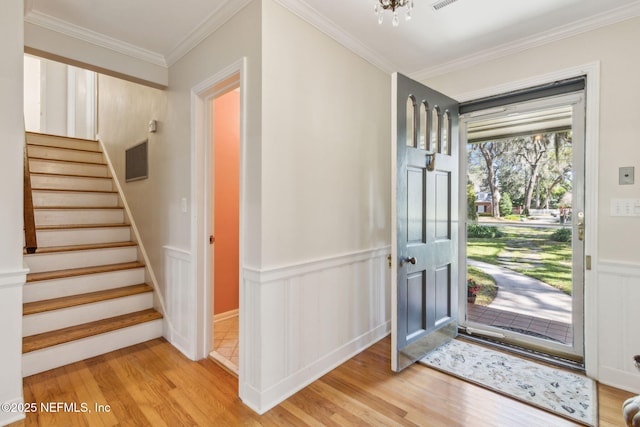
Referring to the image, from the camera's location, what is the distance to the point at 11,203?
170cm

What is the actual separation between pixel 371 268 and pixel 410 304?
19.5 inches

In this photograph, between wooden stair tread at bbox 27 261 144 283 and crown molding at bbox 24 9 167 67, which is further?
wooden stair tread at bbox 27 261 144 283

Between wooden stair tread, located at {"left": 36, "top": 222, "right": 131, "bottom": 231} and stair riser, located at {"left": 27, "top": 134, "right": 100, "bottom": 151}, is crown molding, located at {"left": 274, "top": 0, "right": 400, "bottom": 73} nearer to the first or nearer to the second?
wooden stair tread, located at {"left": 36, "top": 222, "right": 131, "bottom": 231}

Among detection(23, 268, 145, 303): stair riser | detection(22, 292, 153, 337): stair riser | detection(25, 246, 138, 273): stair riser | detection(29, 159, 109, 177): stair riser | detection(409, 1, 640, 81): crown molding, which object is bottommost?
detection(22, 292, 153, 337): stair riser

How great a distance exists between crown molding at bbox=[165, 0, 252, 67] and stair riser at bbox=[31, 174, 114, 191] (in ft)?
6.96

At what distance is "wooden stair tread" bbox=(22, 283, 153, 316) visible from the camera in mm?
2365

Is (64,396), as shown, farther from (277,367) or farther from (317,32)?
(317,32)

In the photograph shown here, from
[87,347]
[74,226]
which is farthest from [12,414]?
[74,226]

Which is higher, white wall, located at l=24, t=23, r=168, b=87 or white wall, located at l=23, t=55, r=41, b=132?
white wall, located at l=23, t=55, r=41, b=132

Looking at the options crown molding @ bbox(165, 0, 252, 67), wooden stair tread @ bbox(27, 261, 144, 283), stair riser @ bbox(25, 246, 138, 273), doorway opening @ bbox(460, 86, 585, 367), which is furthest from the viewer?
stair riser @ bbox(25, 246, 138, 273)

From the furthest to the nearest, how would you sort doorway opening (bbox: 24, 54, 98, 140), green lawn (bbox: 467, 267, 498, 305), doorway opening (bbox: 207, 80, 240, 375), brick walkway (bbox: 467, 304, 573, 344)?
doorway opening (bbox: 24, 54, 98, 140)
doorway opening (bbox: 207, 80, 240, 375)
green lawn (bbox: 467, 267, 498, 305)
brick walkway (bbox: 467, 304, 573, 344)

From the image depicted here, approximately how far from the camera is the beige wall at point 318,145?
1848mm

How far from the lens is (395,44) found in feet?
8.02

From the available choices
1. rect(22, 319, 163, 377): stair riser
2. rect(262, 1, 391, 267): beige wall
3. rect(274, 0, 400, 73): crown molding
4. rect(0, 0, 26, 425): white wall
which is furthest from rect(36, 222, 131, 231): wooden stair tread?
rect(274, 0, 400, 73): crown molding
